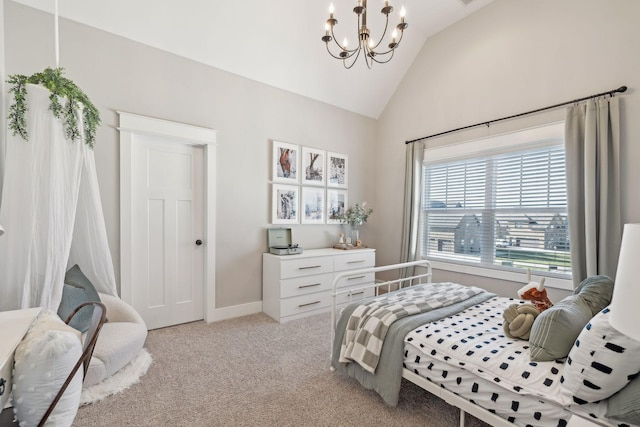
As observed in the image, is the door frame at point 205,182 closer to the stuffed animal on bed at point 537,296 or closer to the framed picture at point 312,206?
the framed picture at point 312,206

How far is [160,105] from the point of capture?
2.90 m

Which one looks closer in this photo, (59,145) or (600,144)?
(59,145)

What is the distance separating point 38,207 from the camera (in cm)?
181

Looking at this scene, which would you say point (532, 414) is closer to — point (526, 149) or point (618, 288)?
point (618, 288)

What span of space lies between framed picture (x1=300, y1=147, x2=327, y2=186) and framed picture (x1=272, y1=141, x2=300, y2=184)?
11 centimetres

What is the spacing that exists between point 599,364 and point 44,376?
2.15 meters

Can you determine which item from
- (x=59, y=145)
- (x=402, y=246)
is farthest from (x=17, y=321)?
(x=402, y=246)

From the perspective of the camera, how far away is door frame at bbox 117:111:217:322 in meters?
2.72

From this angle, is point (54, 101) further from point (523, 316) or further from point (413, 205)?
point (413, 205)

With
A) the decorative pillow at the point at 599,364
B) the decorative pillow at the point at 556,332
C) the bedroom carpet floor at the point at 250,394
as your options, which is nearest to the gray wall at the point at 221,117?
the bedroom carpet floor at the point at 250,394

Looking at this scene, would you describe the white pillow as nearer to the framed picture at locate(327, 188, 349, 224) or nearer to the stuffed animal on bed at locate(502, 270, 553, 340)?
the stuffed animal on bed at locate(502, 270, 553, 340)

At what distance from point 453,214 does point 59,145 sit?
409 centimetres

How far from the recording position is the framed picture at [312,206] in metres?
3.95

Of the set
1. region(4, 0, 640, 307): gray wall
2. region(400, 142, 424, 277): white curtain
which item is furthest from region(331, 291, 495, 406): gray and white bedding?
region(400, 142, 424, 277): white curtain
